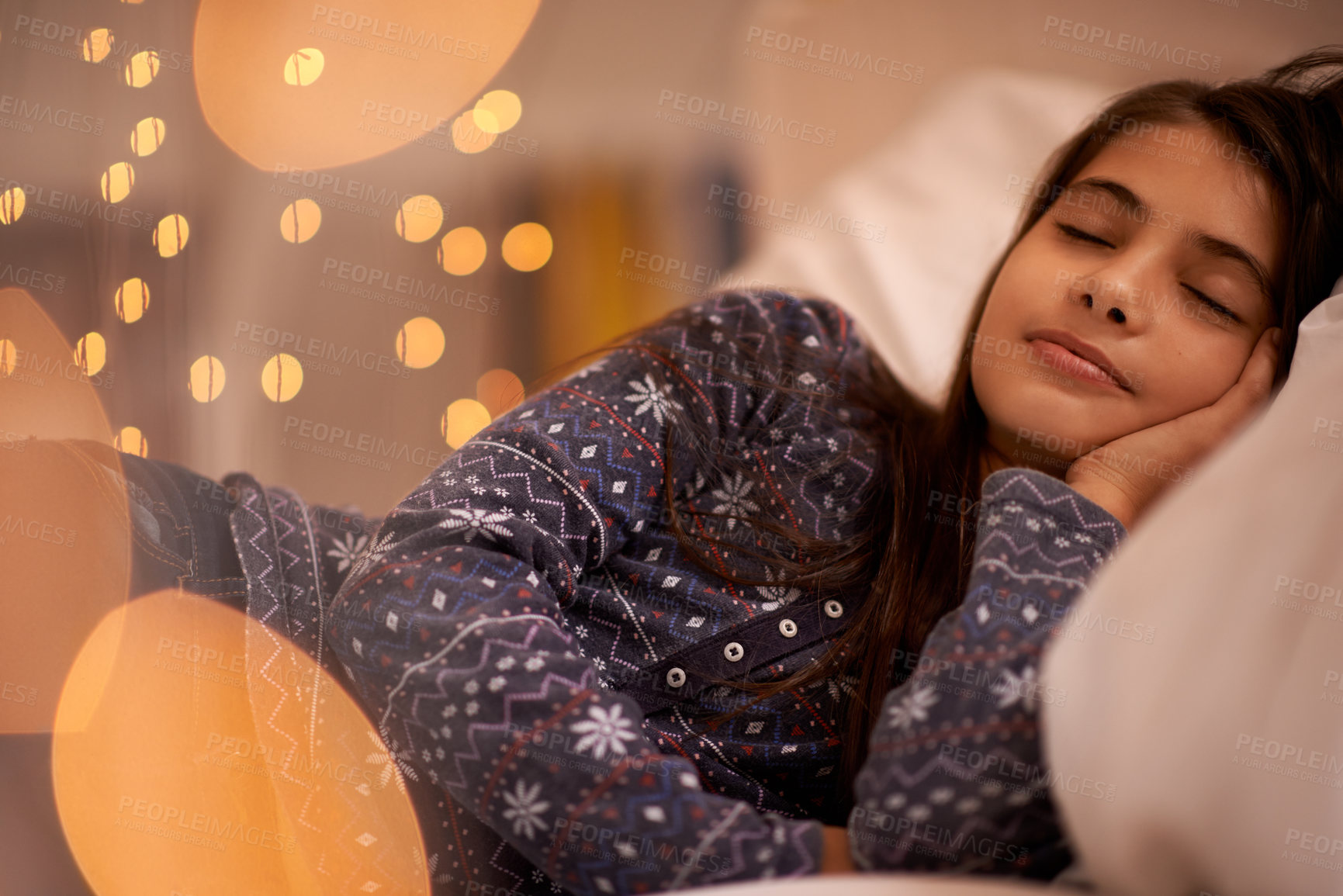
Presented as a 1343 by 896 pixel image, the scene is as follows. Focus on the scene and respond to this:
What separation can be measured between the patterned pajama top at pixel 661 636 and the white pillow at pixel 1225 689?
5 cm

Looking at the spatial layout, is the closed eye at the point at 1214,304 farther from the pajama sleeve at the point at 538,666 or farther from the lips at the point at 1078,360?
the pajama sleeve at the point at 538,666

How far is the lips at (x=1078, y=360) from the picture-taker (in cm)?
66

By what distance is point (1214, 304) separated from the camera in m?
0.66

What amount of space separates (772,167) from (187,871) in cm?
124

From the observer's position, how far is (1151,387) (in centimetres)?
66

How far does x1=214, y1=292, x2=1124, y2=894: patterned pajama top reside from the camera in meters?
0.46

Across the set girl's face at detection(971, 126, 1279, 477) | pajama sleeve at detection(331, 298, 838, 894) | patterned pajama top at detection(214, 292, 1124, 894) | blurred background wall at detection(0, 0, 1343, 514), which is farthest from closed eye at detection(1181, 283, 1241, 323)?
blurred background wall at detection(0, 0, 1343, 514)

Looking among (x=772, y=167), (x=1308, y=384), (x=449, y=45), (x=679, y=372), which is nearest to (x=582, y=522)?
(x=679, y=372)

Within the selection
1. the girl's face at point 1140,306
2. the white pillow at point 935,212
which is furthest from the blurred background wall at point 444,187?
the girl's face at point 1140,306

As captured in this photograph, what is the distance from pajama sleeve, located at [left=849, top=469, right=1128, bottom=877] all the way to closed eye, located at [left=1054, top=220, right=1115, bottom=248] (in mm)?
323

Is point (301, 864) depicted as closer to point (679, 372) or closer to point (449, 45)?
point (679, 372)

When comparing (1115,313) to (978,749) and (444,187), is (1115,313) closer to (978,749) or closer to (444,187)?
(978,749)

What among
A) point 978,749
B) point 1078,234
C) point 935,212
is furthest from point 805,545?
point 935,212

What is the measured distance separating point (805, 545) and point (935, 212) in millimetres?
719
